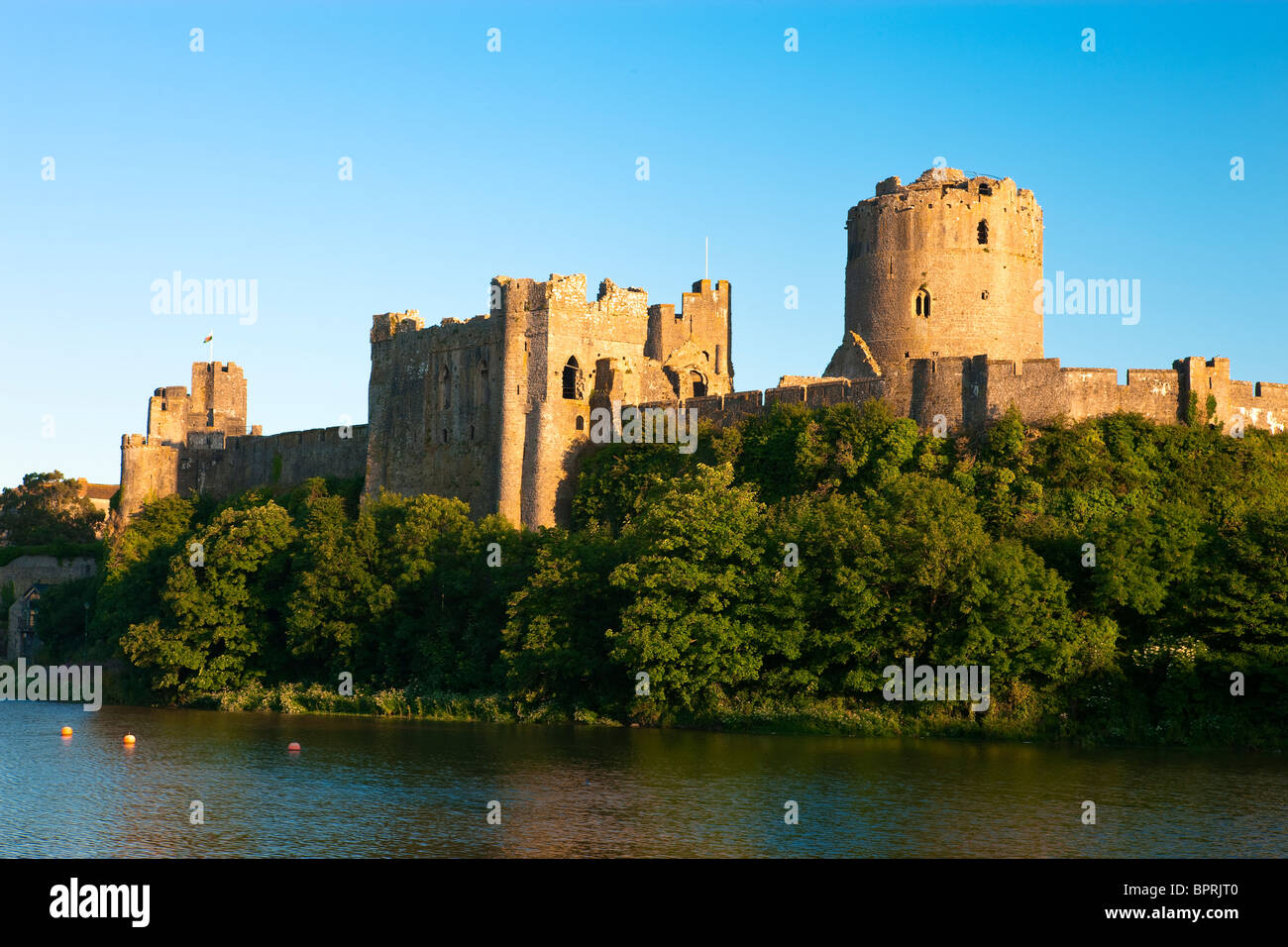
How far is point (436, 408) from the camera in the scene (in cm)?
5906

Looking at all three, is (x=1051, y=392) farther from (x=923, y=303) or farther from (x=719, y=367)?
(x=719, y=367)

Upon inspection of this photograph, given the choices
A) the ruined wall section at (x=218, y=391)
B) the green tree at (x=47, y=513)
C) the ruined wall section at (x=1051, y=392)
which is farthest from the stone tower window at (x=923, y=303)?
the green tree at (x=47, y=513)

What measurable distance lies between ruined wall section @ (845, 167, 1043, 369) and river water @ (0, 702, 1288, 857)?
70.8 feet

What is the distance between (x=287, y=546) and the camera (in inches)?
2121

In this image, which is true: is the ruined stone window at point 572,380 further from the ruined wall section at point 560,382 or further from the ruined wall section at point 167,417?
the ruined wall section at point 167,417

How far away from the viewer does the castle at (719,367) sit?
46594 millimetres

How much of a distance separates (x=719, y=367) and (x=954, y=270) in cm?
987

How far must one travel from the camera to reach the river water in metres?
27.2

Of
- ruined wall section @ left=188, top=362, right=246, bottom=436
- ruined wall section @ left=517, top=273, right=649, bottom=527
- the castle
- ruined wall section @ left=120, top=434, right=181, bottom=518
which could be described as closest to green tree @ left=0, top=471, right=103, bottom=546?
ruined wall section @ left=188, top=362, right=246, bottom=436

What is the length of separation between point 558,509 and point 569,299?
6685 millimetres
